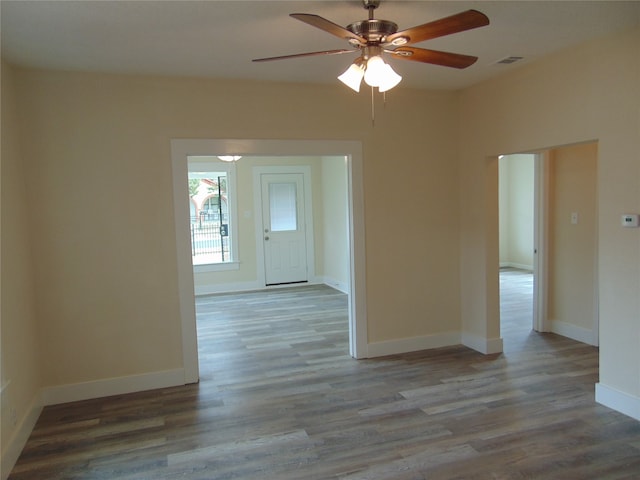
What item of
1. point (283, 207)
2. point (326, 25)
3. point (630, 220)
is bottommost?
point (630, 220)

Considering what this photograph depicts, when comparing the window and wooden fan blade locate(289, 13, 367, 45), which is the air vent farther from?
the window

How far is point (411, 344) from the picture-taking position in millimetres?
4438

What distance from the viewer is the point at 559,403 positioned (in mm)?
3234

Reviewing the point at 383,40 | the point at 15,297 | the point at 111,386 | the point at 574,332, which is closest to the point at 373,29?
the point at 383,40

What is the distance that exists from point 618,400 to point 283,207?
5.90 metres

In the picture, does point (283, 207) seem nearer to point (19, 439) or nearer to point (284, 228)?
point (284, 228)

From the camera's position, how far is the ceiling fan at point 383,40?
195cm

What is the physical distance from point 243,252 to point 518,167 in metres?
5.85

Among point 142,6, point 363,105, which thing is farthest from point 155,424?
point 363,105

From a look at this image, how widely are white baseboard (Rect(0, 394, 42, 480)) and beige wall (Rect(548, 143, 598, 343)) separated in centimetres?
478

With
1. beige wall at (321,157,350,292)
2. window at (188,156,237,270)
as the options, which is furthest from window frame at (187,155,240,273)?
beige wall at (321,157,350,292)

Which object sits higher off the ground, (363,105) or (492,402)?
(363,105)

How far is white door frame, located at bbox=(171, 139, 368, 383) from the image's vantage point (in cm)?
367

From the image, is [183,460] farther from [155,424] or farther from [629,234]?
[629,234]
